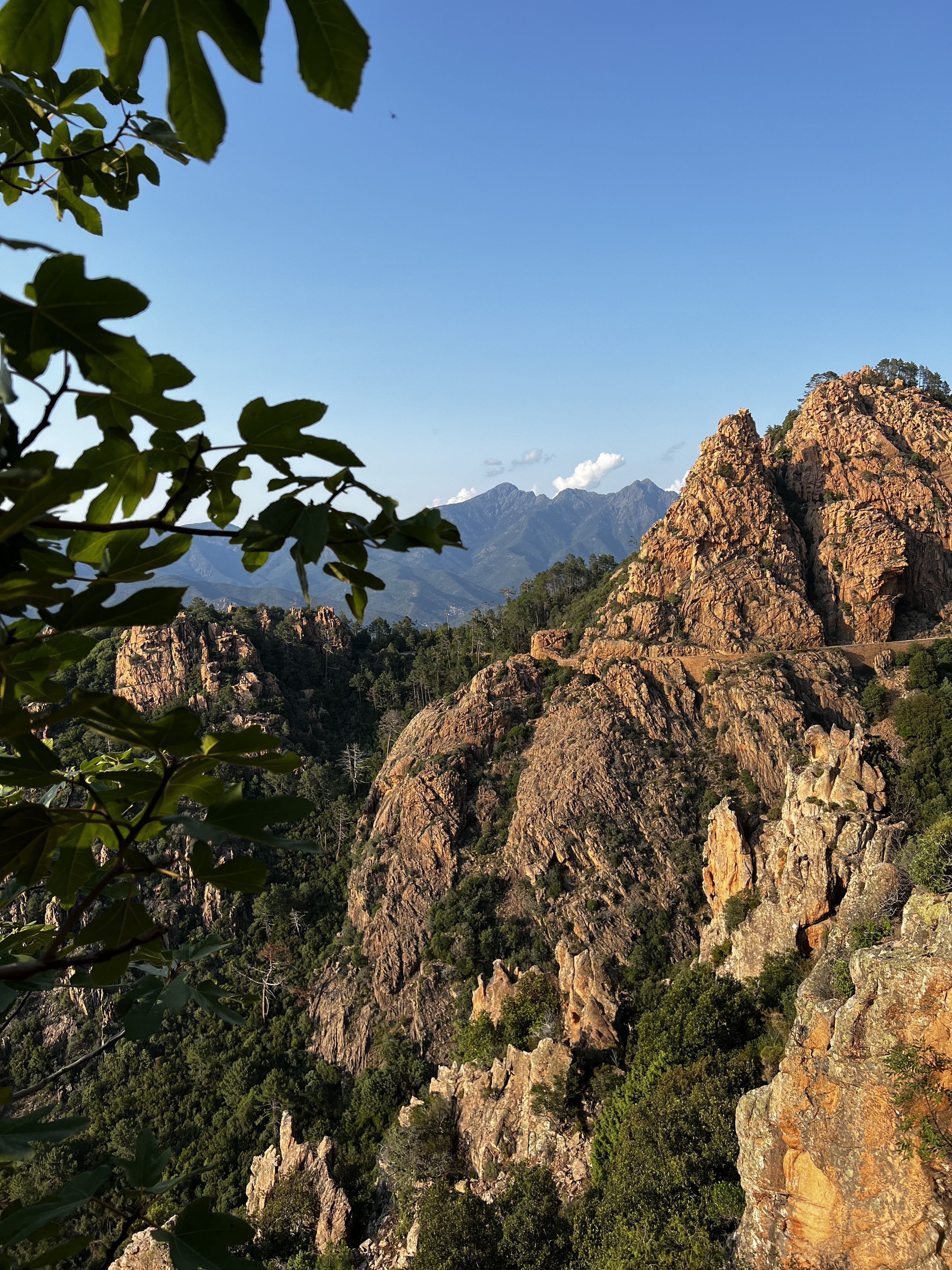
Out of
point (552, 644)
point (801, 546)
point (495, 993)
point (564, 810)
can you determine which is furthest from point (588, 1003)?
point (801, 546)

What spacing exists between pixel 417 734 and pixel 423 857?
8.50 m

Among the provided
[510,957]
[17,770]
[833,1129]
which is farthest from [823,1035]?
[510,957]

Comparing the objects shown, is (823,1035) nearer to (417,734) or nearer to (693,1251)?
(693,1251)

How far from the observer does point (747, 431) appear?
4541 cm

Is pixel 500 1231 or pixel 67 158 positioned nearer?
pixel 67 158

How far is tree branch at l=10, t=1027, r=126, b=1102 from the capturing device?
1.65m

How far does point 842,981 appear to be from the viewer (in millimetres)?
16172

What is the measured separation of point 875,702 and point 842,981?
2284 centimetres

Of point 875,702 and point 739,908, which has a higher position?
point 875,702

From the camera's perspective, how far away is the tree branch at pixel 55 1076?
165 cm

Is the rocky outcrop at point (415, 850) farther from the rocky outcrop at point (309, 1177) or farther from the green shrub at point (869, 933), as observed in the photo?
the green shrub at point (869, 933)

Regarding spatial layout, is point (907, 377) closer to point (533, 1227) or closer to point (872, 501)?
point (872, 501)

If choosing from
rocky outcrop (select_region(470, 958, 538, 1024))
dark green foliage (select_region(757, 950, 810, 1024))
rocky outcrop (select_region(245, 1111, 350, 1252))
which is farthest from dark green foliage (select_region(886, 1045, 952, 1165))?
rocky outcrop (select_region(245, 1111, 350, 1252))

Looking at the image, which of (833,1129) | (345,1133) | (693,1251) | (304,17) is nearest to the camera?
(304,17)
